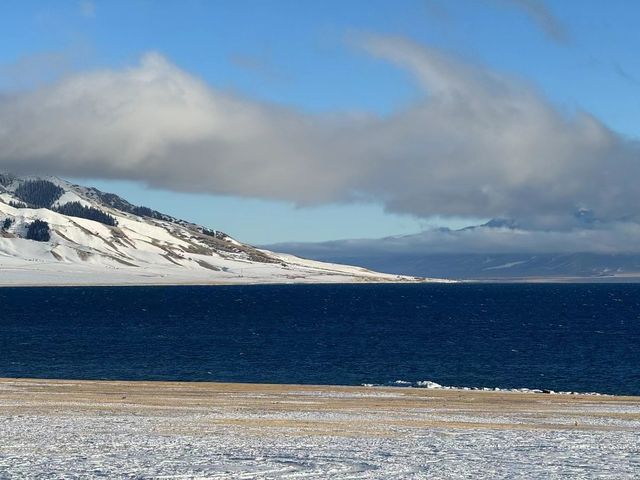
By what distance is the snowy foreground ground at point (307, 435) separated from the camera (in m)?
25.5

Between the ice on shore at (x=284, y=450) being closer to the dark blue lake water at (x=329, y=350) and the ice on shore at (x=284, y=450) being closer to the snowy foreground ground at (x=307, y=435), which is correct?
the snowy foreground ground at (x=307, y=435)

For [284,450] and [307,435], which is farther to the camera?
[307,435]

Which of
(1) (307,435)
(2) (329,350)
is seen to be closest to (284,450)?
(1) (307,435)

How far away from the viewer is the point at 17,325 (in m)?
159

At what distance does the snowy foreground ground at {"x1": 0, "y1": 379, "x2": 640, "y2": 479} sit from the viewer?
1003 inches

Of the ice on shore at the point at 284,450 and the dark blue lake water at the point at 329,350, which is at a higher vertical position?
the ice on shore at the point at 284,450

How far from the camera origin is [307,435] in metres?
34.0

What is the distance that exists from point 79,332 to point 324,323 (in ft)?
153

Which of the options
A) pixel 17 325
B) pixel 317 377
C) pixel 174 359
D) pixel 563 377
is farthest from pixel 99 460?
pixel 17 325

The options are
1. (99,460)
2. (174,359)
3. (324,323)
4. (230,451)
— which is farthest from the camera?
(324,323)

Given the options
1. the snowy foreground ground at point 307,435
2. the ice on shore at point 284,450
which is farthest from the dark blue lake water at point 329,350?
the ice on shore at point 284,450

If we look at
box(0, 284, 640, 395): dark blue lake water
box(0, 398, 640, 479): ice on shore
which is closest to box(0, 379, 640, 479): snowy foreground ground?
box(0, 398, 640, 479): ice on shore

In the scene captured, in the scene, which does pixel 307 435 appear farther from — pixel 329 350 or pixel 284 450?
pixel 329 350

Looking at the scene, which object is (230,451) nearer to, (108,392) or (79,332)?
(108,392)
